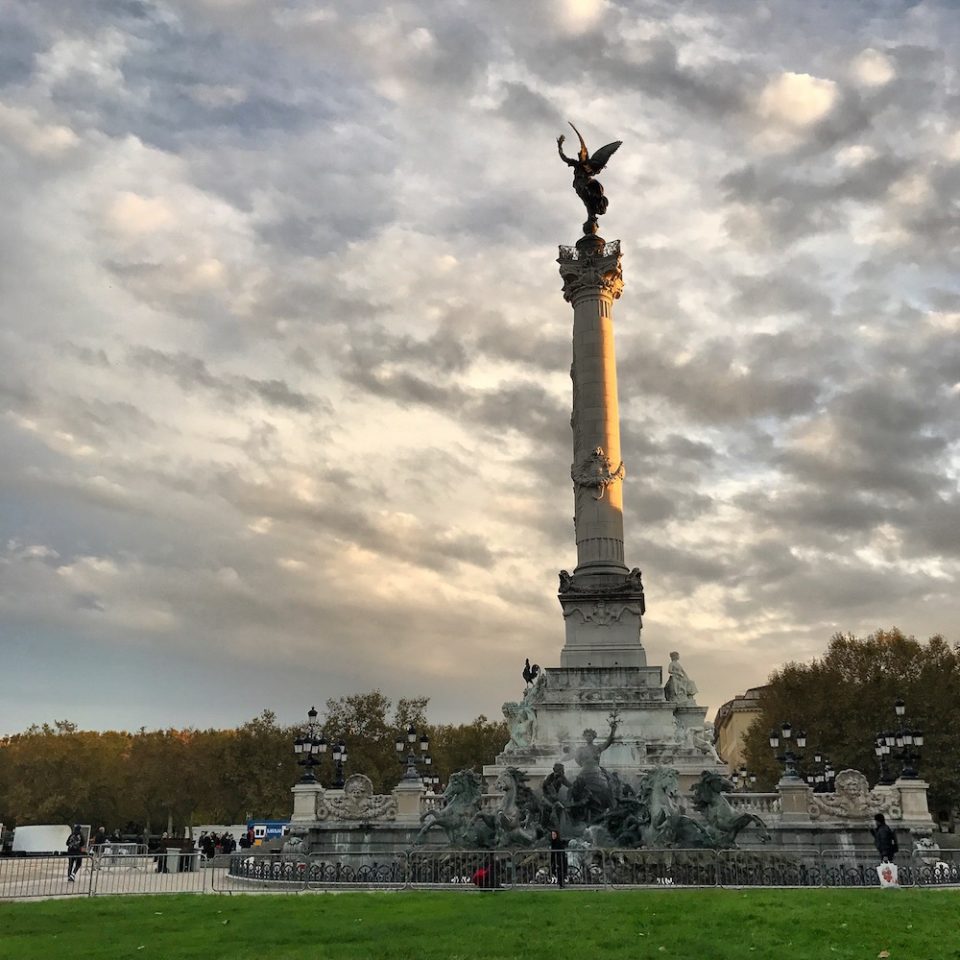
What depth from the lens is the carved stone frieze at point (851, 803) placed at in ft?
104

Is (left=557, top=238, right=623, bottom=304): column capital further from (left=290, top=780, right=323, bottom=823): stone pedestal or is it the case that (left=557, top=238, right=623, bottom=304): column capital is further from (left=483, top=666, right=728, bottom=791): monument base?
(left=290, top=780, right=323, bottom=823): stone pedestal

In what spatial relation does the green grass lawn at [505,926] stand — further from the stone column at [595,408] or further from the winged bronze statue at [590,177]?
the winged bronze statue at [590,177]

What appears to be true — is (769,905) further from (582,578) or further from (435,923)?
(582,578)

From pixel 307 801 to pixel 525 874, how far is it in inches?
537

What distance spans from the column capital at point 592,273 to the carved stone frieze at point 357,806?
2385 centimetres

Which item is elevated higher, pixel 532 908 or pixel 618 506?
pixel 618 506

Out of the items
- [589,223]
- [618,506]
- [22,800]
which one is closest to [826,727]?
[618,506]

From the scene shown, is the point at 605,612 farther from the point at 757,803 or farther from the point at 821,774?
the point at 821,774

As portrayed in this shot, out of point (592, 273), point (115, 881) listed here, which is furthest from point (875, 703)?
point (115, 881)

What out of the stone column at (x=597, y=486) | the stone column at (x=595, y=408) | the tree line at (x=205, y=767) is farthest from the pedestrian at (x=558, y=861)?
the tree line at (x=205, y=767)

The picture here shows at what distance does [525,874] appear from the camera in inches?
907

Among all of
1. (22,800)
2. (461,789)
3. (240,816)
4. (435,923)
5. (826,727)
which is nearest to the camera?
(435,923)

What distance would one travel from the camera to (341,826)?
33.1 m

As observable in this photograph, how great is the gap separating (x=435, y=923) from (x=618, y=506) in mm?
29839
